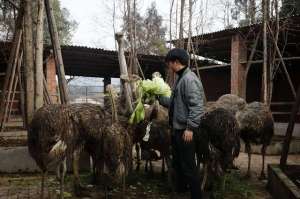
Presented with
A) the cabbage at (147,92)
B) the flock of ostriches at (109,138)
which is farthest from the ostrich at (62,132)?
the cabbage at (147,92)

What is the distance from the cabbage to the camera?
17.2 ft

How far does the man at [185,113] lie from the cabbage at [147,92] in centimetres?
43

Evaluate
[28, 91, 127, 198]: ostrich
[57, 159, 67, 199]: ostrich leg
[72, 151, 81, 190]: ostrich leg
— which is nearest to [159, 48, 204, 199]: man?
[28, 91, 127, 198]: ostrich

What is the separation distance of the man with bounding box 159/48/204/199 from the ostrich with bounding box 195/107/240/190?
623mm

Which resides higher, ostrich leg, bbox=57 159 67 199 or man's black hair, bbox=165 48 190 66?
man's black hair, bbox=165 48 190 66

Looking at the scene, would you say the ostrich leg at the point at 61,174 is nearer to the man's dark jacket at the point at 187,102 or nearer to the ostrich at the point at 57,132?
the ostrich at the point at 57,132

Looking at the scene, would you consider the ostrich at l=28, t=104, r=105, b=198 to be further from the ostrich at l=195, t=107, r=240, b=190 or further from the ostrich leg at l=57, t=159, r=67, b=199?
the ostrich at l=195, t=107, r=240, b=190

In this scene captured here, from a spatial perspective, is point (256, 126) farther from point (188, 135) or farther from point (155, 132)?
point (188, 135)

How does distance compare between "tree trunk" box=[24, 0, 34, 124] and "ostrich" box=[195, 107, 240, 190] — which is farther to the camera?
"tree trunk" box=[24, 0, 34, 124]

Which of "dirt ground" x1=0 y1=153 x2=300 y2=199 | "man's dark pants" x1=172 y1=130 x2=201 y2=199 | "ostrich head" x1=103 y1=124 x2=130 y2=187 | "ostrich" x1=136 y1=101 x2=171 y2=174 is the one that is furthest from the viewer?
"ostrich" x1=136 y1=101 x2=171 y2=174

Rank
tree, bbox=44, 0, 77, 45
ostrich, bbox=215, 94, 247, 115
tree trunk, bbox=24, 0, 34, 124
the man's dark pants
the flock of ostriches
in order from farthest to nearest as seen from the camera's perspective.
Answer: tree, bbox=44, 0, 77, 45 → ostrich, bbox=215, 94, 247, 115 → tree trunk, bbox=24, 0, 34, 124 → the flock of ostriches → the man's dark pants

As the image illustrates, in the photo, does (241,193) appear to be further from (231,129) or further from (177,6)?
(177,6)

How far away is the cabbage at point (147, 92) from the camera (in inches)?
207

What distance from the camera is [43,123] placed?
15.3 ft
